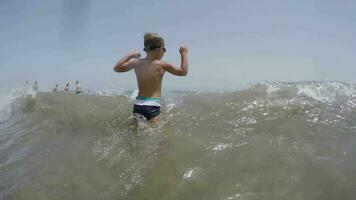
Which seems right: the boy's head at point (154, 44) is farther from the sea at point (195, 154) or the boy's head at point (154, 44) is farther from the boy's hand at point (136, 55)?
the sea at point (195, 154)

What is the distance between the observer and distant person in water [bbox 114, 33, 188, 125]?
19.9 feet

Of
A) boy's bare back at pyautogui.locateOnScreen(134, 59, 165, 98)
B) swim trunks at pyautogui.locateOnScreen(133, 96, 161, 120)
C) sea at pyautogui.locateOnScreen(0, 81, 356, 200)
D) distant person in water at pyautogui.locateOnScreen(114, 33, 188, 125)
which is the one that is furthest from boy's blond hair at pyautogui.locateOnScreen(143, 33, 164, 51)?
sea at pyautogui.locateOnScreen(0, 81, 356, 200)

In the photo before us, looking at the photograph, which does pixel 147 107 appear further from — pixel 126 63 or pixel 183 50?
pixel 183 50

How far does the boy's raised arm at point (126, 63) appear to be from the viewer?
6.22 metres

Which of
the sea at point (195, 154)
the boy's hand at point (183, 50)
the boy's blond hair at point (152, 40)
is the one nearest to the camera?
the sea at point (195, 154)

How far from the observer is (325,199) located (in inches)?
139

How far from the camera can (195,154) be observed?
15.7 feet

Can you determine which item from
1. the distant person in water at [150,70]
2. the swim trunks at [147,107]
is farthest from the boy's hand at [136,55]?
the swim trunks at [147,107]

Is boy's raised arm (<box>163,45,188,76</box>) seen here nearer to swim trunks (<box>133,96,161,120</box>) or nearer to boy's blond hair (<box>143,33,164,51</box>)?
boy's blond hair (<box>143,33,164,51</box>)

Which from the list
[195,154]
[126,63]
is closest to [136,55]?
[126,63]

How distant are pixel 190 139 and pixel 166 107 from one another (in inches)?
122

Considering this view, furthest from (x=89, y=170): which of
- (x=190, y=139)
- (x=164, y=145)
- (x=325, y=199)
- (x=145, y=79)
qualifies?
(x=325, y=199)

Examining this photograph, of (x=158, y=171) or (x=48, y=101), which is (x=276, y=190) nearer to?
(x=158, y=171)

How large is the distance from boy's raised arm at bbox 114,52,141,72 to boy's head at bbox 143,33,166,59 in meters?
0.21
